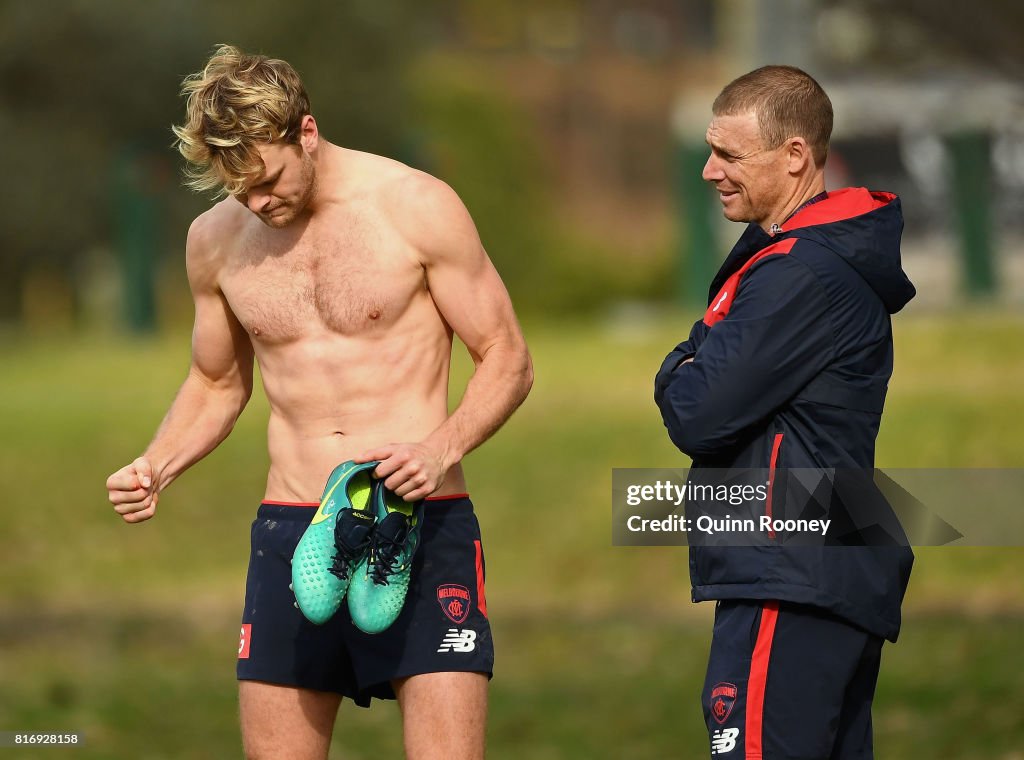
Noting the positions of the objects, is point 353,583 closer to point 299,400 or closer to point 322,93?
point 299,400

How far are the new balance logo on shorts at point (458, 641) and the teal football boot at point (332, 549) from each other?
37cm

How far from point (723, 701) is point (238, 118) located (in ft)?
6.43

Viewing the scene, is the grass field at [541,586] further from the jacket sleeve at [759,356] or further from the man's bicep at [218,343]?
the jacket sleeve at [759,356]

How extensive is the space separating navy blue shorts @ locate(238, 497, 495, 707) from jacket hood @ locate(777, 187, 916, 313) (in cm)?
132

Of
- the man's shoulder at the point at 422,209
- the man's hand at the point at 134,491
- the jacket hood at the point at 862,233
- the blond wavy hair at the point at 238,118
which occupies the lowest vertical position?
the man's hand at the point at 134,491

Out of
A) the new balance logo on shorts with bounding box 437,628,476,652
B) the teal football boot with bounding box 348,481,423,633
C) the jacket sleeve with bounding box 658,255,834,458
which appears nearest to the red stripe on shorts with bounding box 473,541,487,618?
the new balance logo on shorts with bounding box 437,628,476,652

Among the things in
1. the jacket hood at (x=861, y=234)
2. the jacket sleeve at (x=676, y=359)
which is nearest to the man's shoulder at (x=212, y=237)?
the jacket sleeve at (x=676, y=359)

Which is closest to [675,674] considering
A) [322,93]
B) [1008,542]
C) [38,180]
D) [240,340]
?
[1008,542]

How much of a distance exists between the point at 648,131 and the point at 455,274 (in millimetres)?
41191

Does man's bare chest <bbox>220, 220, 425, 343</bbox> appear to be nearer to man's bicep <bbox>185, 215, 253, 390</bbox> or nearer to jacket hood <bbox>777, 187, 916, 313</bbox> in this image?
man's bicep <bbox>185, 215, 253, 390</bbox>

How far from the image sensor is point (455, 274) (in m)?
4.78

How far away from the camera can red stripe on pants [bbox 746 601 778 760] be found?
13.6 ft

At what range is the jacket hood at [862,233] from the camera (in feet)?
13.8

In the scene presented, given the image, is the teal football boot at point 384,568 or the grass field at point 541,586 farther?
the grass field at point 541,586
